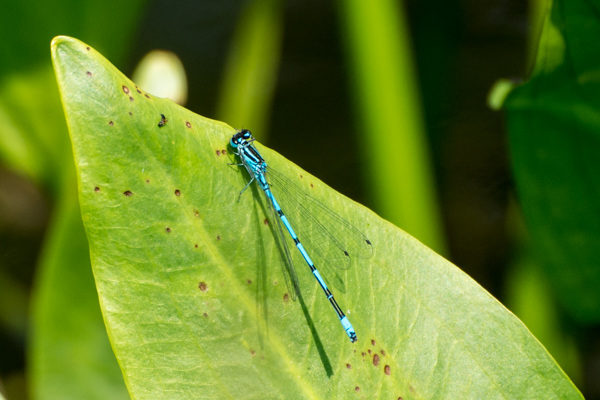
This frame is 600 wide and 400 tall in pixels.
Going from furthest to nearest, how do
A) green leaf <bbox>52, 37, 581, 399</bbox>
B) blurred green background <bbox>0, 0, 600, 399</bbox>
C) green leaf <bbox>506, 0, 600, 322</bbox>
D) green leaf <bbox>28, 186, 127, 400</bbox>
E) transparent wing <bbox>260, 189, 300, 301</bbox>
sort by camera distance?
blurred green background <bbox>0, 0, 600, 399</bbox>, green leaf <bbox>28, 186, 127, 400</bbox>, green leaf <bbox>506, 0, 600, 322</bbox>, transparent wing <bbox>260, 189, 300, 301</bbox>, green leaf <bbox>52, 37, 581, 399</bbox>

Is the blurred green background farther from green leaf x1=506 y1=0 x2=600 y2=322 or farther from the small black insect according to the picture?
the small black insect

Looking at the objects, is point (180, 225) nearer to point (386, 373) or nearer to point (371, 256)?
point (371, 256)

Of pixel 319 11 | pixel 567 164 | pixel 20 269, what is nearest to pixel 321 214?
pixel 567 164

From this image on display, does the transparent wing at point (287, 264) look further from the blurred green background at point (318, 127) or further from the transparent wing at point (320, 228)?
the blurred green background at point (318, 127)

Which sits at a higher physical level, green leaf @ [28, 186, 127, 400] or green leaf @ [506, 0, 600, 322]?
green leaf @ [28, 186, 127, 400]

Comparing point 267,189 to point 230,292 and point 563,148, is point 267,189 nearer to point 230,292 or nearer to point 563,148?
point 230,292

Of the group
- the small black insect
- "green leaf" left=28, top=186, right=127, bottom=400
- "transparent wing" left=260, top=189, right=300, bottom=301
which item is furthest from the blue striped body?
"green leaf" left=28, top=186, right=127, bottom=400

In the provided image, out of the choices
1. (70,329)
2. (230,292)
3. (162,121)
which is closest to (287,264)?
(230,292)
